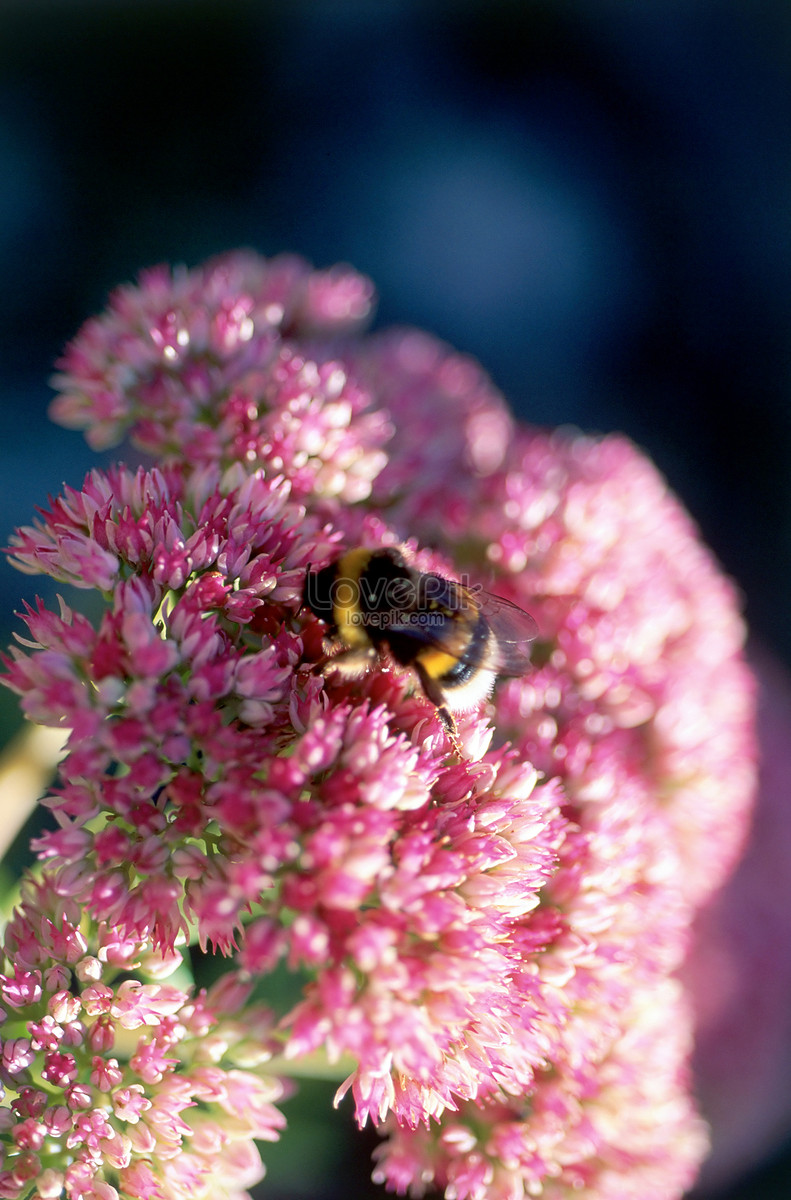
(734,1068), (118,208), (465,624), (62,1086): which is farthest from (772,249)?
(62,1086)

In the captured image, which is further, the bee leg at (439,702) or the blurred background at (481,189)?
the blurred background at (481,189)

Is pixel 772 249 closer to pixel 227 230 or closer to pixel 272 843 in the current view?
pixel 227 230

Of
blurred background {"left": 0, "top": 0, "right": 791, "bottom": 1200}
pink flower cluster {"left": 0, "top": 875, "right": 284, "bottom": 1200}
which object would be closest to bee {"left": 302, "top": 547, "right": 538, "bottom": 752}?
pink flower cluster {"left": 0, "top": 875, "right": 284, "bottom": 1200}

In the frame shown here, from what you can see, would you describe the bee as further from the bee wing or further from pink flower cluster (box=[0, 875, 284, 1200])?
pink flower cluster (box=[0, 875, 284, 1200])

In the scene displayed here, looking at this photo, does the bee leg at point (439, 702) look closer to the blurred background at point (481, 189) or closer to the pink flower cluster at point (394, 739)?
the pink flower cluster at point (394, 739)

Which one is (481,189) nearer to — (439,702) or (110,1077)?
(439,702)

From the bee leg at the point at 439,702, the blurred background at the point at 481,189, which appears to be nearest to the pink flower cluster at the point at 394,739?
the bee leg at the point at 439,702

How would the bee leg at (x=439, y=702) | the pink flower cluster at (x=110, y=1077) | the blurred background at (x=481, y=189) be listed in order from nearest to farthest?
the pink flower cluster at (x=110, y=1077), the bee leg at (x=439, y=702), the blurred background at (x=481, y=189)
